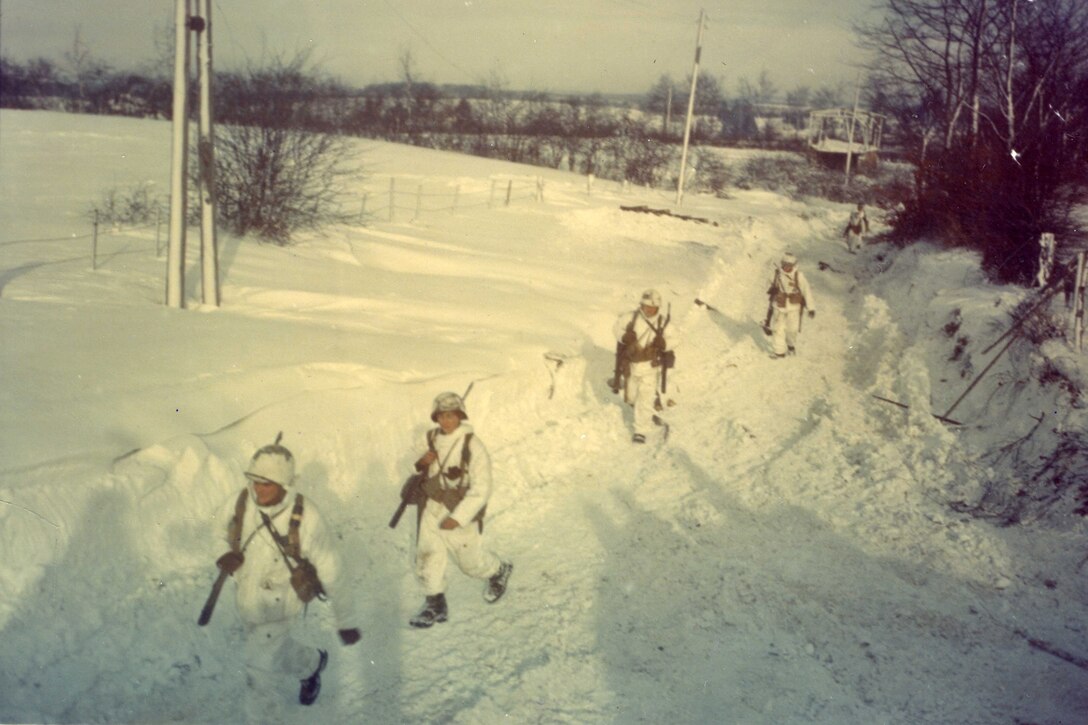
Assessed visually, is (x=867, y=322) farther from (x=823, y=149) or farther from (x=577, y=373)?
(x=823, y=149)

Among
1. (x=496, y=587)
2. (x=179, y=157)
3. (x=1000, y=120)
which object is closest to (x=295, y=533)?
(x=496, y=587)

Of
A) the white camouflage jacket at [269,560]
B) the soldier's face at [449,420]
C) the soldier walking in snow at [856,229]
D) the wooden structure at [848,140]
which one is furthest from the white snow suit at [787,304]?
the wooden structure at [848,140]

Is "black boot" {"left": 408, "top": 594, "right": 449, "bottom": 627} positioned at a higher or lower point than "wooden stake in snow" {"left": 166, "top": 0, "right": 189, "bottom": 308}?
lower

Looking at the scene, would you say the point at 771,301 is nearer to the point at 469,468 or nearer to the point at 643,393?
the point at 643,393

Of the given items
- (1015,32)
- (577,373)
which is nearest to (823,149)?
(1015,32)

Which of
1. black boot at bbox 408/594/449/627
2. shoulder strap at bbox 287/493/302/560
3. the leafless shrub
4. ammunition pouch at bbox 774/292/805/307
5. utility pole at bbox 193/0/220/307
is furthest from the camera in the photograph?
the leafless shrub

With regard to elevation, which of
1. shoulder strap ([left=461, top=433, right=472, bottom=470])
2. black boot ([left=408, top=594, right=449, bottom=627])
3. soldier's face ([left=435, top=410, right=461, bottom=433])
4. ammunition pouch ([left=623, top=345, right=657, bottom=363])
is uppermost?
soldier's face ([left=435, top=410, right=461, bottom=433])

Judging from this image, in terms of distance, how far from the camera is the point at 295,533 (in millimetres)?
4129

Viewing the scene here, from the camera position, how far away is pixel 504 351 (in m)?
9.90

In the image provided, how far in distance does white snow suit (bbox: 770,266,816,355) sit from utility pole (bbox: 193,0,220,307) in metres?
8.22

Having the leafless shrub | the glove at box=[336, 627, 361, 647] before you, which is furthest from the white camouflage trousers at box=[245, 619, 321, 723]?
the leafless shrub

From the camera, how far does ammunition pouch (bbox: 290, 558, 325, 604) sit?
415cm

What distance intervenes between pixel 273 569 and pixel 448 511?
124 centimetres

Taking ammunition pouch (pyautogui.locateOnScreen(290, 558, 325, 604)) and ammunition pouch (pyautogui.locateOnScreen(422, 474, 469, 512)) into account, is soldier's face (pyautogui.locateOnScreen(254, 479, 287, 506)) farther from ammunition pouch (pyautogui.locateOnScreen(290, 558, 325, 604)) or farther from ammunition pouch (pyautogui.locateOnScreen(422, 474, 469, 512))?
ammunition pouch (pyautogui.locateOnScreen(422, 474, 469, 512))
